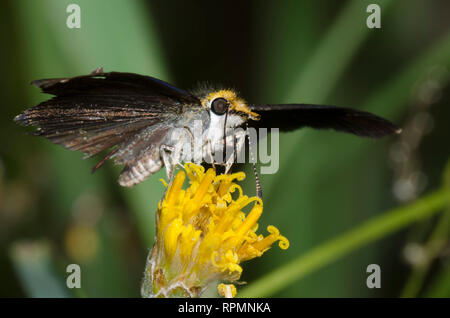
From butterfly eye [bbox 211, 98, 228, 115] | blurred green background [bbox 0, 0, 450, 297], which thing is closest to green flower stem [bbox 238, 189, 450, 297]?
blurred green background [bbox 0, 0, 450, 297]

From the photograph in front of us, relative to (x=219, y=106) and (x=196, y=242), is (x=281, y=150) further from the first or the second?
(x=196, y=242)

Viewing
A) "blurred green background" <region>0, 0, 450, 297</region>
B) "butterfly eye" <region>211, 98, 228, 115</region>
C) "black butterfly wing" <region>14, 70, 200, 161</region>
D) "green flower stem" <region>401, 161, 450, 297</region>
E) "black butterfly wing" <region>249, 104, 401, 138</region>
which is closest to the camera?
"black butterfly wing" <region>14, 70, 200, 161</region>

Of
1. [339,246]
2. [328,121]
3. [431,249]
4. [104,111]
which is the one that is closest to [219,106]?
[104,111]

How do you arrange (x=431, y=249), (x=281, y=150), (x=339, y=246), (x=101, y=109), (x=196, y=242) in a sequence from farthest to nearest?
1. (x=281, y=150)
2. (x=431, y=249)
3. (x=339, y=246)
4. (x=101, y=109)
5. (x=196, y=242)

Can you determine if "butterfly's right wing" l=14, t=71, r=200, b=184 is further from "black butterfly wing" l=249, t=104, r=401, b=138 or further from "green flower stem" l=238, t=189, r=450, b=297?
"green flower stem" l=238, t=189, r=450, b=297

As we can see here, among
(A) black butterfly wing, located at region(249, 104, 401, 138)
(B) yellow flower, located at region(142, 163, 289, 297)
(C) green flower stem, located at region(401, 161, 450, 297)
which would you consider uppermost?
(A) black butterfly wing, located at region(249, 104, 401, 138)

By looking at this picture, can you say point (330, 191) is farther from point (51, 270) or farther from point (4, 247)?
point (4, 247)
